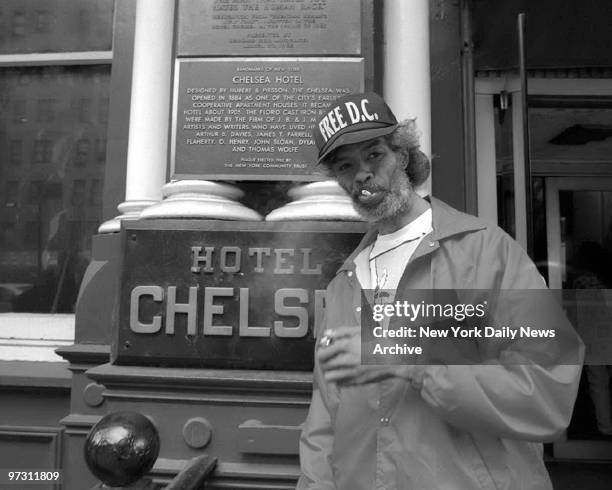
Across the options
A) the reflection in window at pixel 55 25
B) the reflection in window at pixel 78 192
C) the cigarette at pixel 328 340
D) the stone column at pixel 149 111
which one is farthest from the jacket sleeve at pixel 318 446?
the reflection in window at pixel 55 25

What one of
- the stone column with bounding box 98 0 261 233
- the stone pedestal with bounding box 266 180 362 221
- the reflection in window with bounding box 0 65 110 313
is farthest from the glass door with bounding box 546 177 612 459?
the reflection in window with bounding box 0 65 110 313

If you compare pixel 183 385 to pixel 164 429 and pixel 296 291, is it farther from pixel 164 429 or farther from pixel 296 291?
pixel 296 291

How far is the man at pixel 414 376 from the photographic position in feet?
4.51

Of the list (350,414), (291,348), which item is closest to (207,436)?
(291,348)

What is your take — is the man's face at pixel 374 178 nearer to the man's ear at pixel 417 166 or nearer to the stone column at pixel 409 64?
the man's ear at pixel 417 166

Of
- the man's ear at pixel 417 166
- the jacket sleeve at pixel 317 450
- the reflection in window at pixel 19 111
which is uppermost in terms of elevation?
the reflection in window at pixel 19 111

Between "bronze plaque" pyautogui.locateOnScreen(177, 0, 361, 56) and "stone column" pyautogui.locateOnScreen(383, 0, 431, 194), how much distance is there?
0.32m

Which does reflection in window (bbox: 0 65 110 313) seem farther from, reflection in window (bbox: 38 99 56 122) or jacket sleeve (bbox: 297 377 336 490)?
jacket sleeve (bbox: 297 377 336 490)

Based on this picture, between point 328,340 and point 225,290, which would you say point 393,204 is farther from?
point 225,290

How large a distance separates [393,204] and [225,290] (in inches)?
57.1

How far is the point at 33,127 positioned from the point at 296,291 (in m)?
3.30

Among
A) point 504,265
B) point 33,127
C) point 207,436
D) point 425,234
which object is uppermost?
point 33,127

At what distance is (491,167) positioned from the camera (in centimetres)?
445

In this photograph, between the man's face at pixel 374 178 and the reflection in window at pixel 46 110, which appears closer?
the man's face at pixel 374 178
